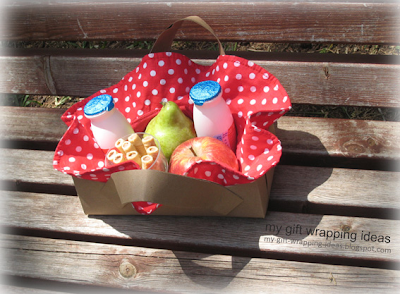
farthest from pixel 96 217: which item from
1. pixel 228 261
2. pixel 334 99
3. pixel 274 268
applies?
pixel 334 99

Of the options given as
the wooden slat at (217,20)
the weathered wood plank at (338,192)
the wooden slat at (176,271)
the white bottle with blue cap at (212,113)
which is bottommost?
the wooden slat at (176,271)

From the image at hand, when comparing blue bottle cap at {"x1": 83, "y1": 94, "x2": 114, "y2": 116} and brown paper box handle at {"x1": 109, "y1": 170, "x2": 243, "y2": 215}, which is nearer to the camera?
brown paper box handle at {"x1": 109, "y1": 170, "x2": 243, "y2": 215}

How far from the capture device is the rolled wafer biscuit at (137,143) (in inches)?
37.5

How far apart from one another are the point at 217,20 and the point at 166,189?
0.75 m

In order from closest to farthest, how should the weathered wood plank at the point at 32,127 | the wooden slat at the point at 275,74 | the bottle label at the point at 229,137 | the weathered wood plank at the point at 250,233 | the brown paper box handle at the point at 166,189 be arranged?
the brown paper box handle at the point at 166,189 < the weathered wood plank at the point at 250,233 < the bottle label at the point at 229,137 < the wooden slat at the point at 275,74 < the weathered wood plank at the point at 32,127

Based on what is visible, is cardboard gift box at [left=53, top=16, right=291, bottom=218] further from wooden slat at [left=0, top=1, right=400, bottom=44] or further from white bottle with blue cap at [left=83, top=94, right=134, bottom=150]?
wooden slat at [left=0, top=1, right=400, bottom=44]

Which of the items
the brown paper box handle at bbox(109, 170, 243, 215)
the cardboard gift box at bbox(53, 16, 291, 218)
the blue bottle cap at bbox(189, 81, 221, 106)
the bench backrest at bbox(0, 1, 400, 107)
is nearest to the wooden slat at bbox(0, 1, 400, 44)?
the bench backrest at bbox(0, 1, 400, 107)

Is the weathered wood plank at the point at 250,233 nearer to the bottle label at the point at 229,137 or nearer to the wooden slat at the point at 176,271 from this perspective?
the wooden slat at the point at 176,271

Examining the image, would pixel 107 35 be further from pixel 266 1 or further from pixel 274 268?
pixel 274 268

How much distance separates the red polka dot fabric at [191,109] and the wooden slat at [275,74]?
0.23m

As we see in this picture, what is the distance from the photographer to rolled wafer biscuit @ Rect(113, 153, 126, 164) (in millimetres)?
941

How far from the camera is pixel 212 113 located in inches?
39.4

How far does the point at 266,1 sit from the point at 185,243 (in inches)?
32.6

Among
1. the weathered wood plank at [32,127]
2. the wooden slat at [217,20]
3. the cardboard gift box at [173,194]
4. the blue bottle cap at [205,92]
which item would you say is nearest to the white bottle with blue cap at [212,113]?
the blue bottle cap at [205,92]
